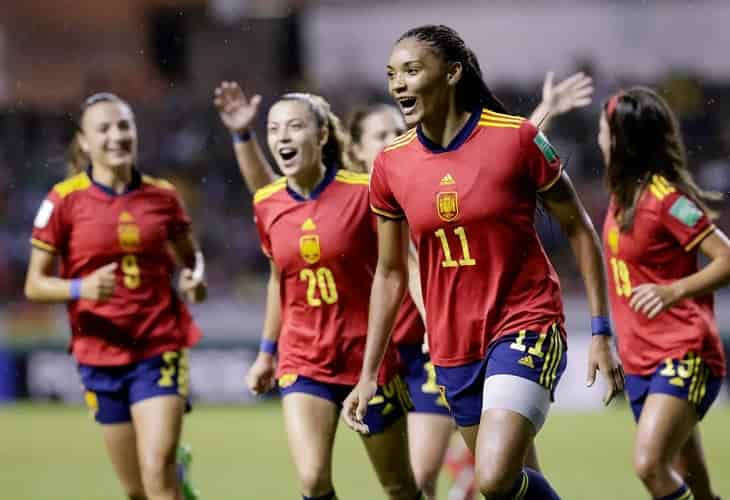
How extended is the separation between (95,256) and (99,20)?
13600mm

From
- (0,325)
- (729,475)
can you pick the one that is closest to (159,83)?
(0,325)

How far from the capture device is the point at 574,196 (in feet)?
18.3

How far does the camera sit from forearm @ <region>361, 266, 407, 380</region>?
600 cm

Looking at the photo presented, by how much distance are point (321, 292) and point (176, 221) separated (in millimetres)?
1390

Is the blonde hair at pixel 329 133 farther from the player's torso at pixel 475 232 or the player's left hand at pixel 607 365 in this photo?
the player's left hand at pixel 607 365

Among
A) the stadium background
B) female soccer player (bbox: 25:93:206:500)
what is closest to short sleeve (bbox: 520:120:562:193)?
female soccer player (bbox: 25:93:206:500)

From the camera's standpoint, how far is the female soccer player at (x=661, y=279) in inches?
264

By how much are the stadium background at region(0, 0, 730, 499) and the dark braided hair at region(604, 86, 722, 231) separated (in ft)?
25.0

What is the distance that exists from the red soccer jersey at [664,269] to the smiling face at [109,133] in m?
2.65

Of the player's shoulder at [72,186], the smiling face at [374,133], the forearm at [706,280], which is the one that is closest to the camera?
the forearm at [706,280]

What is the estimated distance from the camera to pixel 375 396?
6809mm

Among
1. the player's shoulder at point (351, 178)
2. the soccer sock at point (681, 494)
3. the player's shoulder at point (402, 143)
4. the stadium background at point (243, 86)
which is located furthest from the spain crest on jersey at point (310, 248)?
the stadium background at point (243, 86)

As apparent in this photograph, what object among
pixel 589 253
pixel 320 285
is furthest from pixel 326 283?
pixel 589 253

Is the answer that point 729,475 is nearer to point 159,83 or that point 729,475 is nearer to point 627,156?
point 627,156
